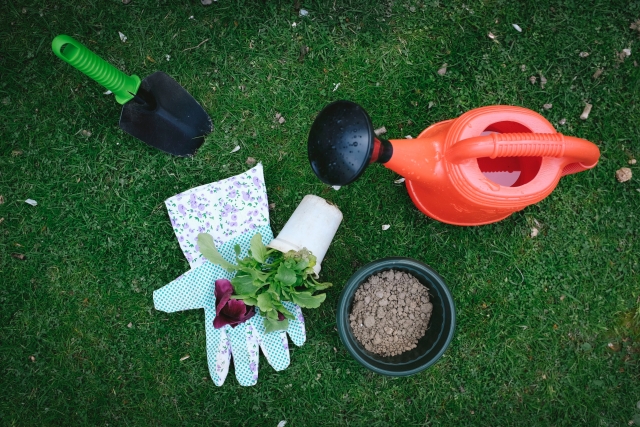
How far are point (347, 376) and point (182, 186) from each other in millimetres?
890

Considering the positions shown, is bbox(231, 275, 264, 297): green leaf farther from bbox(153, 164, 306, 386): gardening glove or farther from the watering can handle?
the watering can handle

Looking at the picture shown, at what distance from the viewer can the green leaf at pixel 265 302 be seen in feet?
4.42

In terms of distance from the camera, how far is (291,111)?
1.62m

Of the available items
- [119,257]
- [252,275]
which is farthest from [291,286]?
[119,257]

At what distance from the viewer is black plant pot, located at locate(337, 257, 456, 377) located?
138 centimetres

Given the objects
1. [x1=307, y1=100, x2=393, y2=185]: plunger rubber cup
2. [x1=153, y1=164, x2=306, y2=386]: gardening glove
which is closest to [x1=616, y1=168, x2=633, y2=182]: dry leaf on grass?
[x1=307, y1=100, x2=393, y2=185]: plunger rubber cup

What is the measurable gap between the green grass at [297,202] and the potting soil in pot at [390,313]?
0.15 meters

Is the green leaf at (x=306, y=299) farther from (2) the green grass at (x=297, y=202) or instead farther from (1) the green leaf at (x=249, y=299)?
(2) the green grass at (x=297, y=202)

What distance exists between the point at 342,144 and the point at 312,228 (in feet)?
1.35

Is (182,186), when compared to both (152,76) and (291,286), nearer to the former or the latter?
(152,76)

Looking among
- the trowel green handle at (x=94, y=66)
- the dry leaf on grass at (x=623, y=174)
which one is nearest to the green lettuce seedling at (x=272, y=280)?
the trowel green handle at (x=94, y=66)

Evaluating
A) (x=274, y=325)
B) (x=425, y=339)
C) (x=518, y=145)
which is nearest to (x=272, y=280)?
(x=274, y=325)

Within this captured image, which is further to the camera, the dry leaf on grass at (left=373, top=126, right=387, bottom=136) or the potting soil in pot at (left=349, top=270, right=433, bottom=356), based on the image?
the dry leaf on grass at (left=373, top=126, right=387, bottom=136)

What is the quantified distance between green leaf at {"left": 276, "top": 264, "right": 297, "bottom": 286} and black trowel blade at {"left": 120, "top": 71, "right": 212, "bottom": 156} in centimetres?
59
